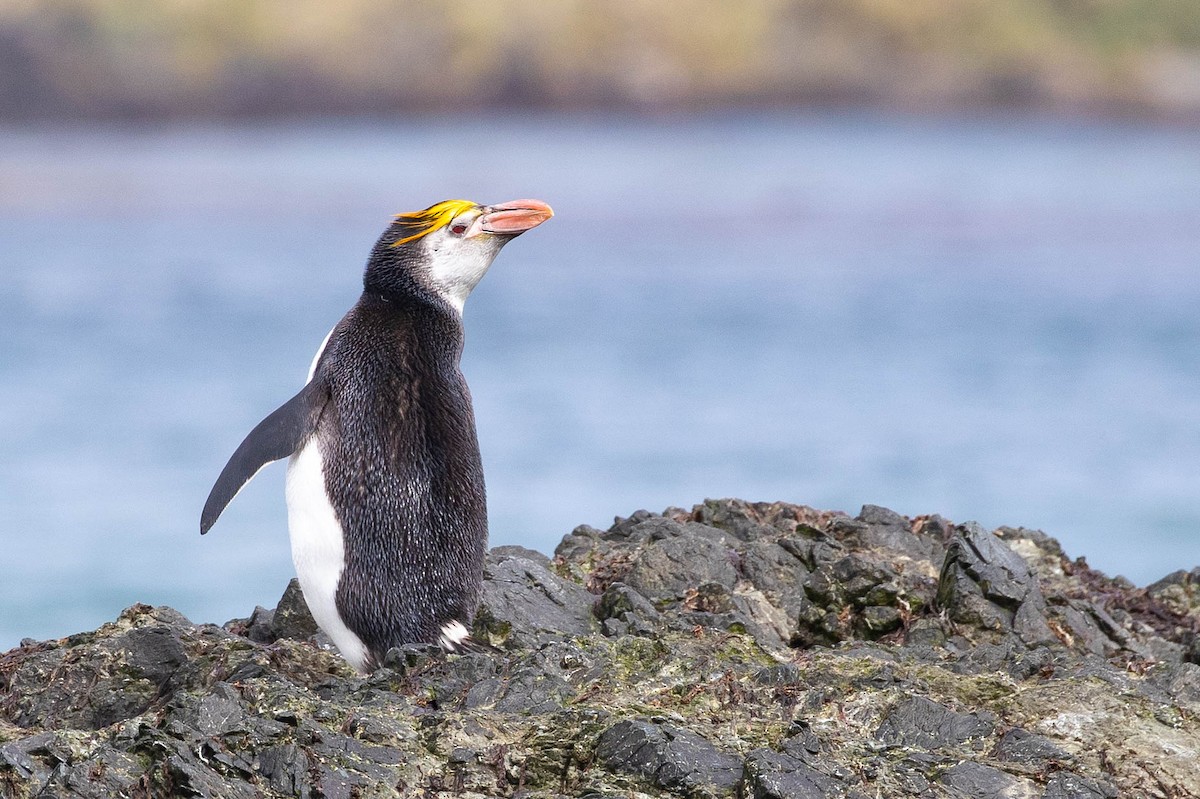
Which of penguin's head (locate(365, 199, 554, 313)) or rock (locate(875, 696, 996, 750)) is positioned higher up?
penguin's head (locate(365, 199, 554, 313))

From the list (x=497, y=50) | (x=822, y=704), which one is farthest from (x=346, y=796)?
(x=497, y=50)

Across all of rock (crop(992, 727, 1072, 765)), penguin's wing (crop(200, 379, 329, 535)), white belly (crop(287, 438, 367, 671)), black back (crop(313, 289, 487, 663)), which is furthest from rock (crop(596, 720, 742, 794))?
penguin's wing (crop(200, 379, 329, 535))

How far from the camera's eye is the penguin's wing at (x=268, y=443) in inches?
187

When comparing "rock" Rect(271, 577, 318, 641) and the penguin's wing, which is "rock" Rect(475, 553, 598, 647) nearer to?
"rock" Rect(271, 577, 318, 641)

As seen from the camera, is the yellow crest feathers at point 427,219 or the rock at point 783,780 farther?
the yellow crest feathers at point 427,219

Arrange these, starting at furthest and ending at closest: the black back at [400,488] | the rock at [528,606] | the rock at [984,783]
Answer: the rock at [528,606] < the black back at [400,488] < the rock at [984,783]

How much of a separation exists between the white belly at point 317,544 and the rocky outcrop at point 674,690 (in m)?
0.12

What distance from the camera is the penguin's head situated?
16.6ft

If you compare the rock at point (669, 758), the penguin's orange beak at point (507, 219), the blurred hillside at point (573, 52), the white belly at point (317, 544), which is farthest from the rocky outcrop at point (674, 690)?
the blurred hillside at point (573, 52)

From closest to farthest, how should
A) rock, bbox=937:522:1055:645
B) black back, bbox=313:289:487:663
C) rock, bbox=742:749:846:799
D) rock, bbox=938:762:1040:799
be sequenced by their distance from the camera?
rock, bbox=742:749:846:799 < rock, bbox=938:762:1040:799 < black back, bbox=313:289:487:663 < rock, bbox=937:522:1055:645

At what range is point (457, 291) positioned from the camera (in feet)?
16.8

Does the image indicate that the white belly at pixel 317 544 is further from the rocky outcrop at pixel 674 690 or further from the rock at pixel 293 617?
the rock at pixel 293 617

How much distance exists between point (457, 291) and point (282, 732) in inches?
74.5

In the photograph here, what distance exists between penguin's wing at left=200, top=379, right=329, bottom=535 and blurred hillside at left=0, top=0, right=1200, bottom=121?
1209 inches
